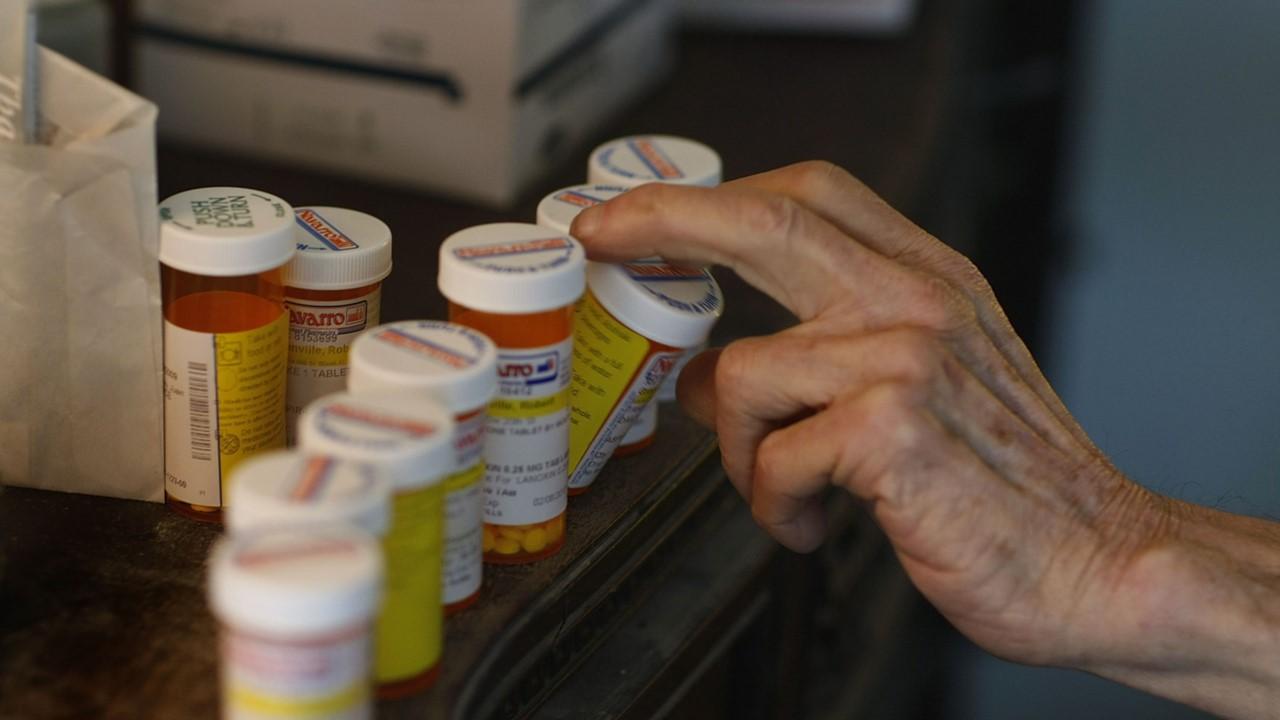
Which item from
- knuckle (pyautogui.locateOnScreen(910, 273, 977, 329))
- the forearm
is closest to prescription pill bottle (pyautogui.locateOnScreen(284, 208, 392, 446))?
knuckle (pyautogui.locateOnScreen(910, 273, 977, 329))

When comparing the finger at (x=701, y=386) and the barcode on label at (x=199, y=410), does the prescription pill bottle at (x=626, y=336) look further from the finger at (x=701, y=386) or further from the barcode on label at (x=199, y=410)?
the barcode on label at (x=199, y=410)

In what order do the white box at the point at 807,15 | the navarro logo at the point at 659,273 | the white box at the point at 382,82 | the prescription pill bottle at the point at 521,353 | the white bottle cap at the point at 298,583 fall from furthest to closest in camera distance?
the white box at the point at 807,15, the white box at the point at 382,82, the navarro logo at the point at 659,273, the prescription pill bottle at the point at 521,353, the white bottle cap at the point at 298,583

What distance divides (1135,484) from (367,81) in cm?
83

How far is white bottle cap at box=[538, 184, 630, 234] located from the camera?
882 mm

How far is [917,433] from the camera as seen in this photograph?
77cm

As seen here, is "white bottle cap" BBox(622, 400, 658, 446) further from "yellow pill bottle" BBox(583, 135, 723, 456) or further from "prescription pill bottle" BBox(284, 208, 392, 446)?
"prescription pill bottle" BBox(284, 208, 392, 446)

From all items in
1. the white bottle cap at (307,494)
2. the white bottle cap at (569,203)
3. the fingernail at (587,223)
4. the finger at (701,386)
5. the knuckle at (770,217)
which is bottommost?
the finger at (701,386)

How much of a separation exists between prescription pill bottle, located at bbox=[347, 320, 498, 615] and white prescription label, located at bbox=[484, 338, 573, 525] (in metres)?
0.02

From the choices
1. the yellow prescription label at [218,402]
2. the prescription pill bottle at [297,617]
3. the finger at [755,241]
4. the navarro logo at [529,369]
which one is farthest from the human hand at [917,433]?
the prescription pill bottle at [297,617]

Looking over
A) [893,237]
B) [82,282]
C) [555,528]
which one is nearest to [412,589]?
[555,528]

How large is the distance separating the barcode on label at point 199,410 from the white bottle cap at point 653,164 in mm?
329

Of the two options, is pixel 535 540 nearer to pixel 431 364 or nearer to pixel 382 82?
pixel 431 364

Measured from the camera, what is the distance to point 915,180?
1.47 meters

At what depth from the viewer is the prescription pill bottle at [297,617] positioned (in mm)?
547
